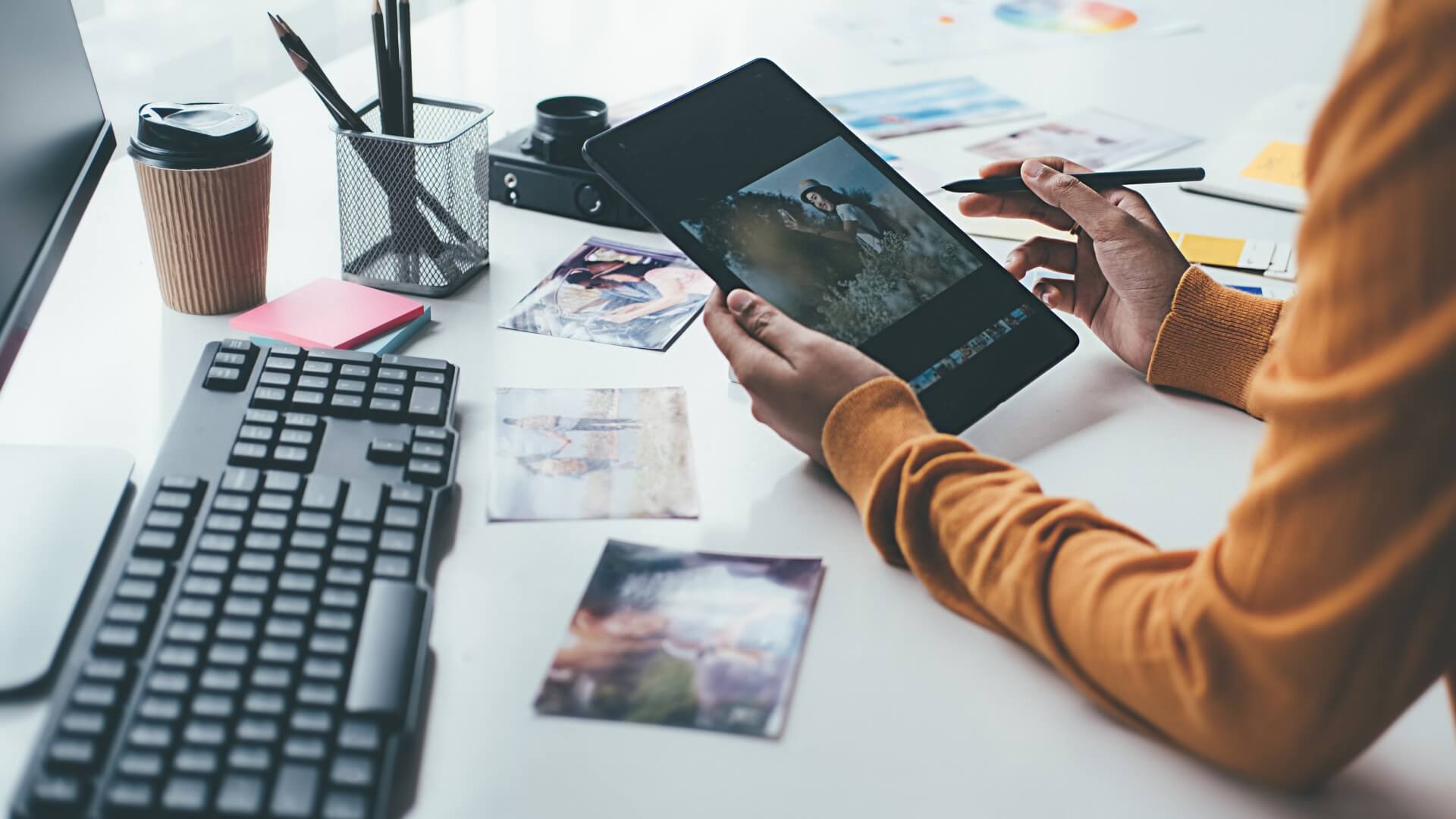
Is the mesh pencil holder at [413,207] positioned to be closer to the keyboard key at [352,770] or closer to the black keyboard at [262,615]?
the black keyboard at [262,615]

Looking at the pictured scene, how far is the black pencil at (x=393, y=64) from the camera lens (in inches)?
38.9

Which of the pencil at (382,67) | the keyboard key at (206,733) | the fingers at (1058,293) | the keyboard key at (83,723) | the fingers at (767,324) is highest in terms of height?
the pencil at (382,67)

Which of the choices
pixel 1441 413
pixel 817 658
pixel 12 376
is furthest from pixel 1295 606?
pixel 12 376

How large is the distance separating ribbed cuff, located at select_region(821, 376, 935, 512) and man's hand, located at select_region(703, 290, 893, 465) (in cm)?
1

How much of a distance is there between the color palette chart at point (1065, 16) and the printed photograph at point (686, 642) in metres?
1.42

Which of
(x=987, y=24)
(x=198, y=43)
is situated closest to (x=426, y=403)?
(x=987, y=24)

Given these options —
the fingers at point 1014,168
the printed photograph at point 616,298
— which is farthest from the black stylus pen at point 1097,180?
the printed photograph at point 616,298

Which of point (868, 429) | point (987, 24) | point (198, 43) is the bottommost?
point (198, 43)

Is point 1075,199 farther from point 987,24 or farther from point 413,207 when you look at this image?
point 987,24

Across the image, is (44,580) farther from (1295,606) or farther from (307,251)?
(1295,606)

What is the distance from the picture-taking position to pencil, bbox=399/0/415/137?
0.99 metres

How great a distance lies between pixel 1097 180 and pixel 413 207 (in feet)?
1.90

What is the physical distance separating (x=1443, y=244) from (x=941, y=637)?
320 mm

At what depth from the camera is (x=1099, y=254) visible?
1003mm
